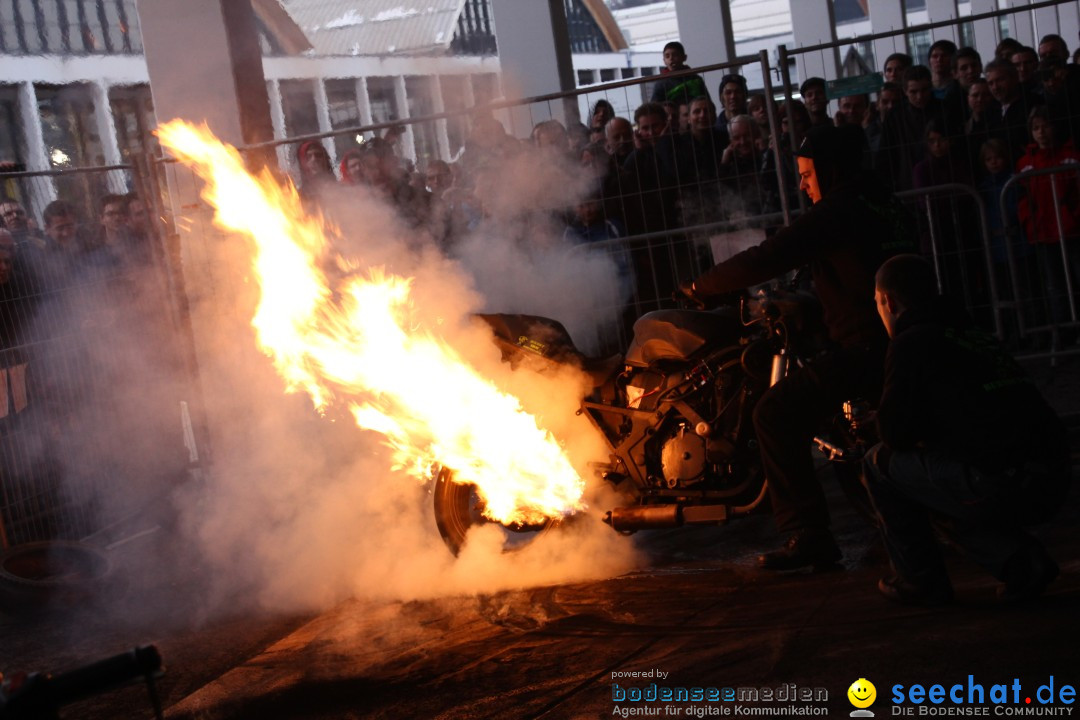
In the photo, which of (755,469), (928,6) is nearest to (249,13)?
(755,469)

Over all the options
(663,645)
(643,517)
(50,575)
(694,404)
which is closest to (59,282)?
(50,575)

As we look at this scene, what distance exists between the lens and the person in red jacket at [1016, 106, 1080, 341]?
28.6 feet

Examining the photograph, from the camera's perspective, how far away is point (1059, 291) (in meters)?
9.09

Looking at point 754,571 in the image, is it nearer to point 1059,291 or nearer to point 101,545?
point 1059,291

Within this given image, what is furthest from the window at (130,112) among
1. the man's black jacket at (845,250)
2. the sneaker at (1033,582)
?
the sneaker at (1033,582)

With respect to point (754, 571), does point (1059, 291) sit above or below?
above

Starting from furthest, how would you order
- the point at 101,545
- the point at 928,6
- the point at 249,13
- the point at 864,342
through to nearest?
the point at 928,6 → the point at 249,13 → the point at 101,545 → the point at 864,342

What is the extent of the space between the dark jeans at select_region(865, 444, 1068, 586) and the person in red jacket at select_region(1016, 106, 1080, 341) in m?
4.34

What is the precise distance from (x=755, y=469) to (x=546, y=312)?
2688 millimetres

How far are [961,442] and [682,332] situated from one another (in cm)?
162

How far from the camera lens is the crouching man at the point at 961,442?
4645mm

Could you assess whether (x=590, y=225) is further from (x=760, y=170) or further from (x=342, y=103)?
(x=342, y=103)

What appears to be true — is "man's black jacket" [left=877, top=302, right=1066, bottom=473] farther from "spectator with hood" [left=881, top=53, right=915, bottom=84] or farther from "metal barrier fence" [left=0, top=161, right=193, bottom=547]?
"spectator with hood" [left=881, top=53, right=915, bottom=84]

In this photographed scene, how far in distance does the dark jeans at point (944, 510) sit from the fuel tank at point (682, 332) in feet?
3.49
